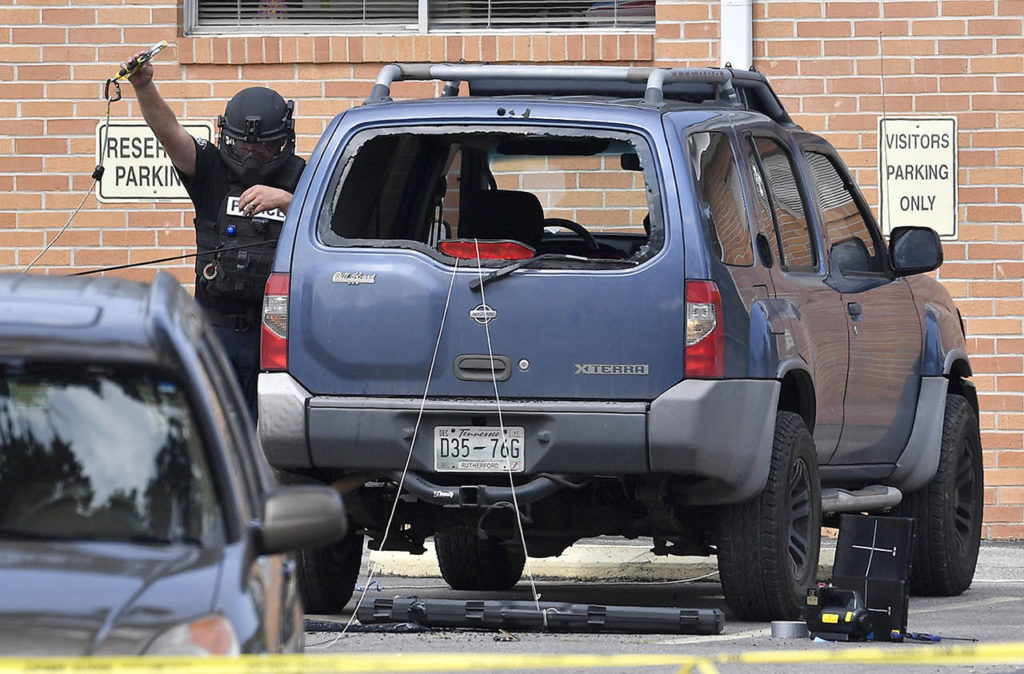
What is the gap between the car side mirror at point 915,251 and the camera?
9.34 meters

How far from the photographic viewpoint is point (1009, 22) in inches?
483

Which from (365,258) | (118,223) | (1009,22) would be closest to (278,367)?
(365,258)

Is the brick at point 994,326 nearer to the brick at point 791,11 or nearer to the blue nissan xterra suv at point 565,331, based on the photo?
the brick at point 791,11

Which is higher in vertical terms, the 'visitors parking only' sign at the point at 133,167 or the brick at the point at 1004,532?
the 'visitors parking only' sign at the point at 133,167

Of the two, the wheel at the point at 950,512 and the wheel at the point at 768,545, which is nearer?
the wheel at the point at 768,545

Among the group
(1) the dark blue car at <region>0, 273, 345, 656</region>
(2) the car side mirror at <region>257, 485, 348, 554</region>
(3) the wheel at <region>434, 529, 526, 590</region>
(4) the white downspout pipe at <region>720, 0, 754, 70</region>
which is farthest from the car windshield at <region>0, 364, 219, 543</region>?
(4) the white downspout pipe at <region>720, 0, 754, 70</region>

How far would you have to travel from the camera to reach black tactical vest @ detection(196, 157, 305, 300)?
9.05 m

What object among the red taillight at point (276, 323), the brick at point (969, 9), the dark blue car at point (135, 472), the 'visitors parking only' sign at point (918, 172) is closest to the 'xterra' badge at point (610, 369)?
the red taillight at point (276, 323)

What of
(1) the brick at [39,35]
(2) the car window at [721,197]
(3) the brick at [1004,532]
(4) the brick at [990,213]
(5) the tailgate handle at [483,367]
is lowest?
(3) the brick at [1004,532]

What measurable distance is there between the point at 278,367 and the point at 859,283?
2.69 m

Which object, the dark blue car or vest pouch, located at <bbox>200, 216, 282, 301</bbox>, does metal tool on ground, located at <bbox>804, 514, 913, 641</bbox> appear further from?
the dark blue car

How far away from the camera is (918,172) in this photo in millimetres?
12289

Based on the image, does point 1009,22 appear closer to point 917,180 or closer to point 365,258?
point 917,180

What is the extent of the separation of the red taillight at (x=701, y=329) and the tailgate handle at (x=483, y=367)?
24.8 inches
